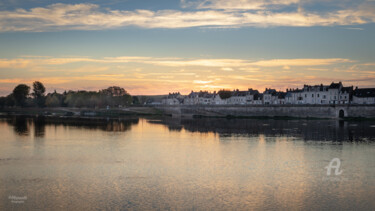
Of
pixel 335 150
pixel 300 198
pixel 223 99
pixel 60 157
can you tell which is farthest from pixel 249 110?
pixel 300 198

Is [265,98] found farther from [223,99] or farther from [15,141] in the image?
[15,141]

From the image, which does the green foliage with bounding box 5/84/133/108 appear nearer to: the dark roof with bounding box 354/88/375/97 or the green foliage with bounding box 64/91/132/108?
the green foliage with bounding box 64/91/132/108

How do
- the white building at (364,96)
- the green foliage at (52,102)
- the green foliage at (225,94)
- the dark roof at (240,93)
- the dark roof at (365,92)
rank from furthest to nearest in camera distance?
the green foliage at (52,102), the green foliage at (225,94), the dark roof at (240,93), the dark roof at (365,92), the white building at (364,96)

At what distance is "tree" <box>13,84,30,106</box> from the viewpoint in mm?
193125

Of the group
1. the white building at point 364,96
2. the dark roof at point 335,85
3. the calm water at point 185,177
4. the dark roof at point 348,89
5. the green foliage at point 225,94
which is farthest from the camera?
the green foliage at point 225,94

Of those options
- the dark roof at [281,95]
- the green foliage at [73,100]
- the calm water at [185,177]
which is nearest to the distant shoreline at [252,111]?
the green foliage at [73,100]

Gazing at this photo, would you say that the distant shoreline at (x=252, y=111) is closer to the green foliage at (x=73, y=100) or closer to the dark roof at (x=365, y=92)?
the green foliage at (x=73, y=100)

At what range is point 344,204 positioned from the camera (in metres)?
20.3

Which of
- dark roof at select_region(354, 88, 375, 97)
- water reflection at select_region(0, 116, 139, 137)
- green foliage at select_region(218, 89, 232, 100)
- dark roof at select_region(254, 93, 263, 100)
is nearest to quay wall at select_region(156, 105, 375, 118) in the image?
dark roof at select_region(354, 88, 375, 97)

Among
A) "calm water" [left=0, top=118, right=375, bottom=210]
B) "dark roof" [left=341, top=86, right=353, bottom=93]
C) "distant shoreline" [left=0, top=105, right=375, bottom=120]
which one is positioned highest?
"dark roof" [left=341, top=86, right=353, bottom=93]

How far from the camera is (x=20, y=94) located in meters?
194

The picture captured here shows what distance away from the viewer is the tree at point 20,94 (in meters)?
193

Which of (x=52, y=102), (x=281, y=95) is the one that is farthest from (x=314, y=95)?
(x=52, y=102)

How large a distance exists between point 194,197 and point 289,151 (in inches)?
828
